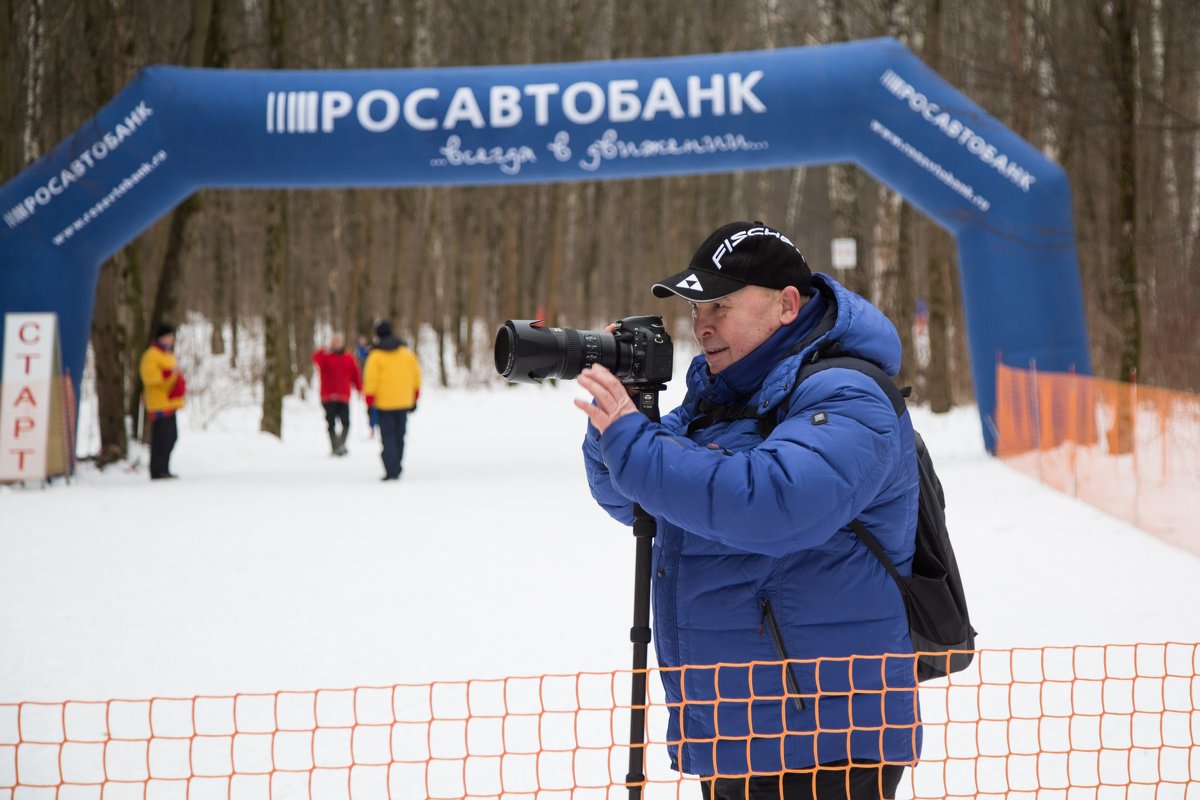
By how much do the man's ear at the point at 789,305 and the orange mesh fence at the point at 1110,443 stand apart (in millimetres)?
6294

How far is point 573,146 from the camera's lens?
11023 mm

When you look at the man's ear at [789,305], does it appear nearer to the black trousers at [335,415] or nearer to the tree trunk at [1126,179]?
the tree trunk at [1126,179]

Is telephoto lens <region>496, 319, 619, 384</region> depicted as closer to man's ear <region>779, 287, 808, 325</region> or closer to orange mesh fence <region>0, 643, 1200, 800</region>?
man's ear <region>779, 287, 808, 325</region>

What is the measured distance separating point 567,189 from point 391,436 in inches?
634

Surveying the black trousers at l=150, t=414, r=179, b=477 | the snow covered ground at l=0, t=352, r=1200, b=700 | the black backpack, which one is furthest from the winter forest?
the black backpack

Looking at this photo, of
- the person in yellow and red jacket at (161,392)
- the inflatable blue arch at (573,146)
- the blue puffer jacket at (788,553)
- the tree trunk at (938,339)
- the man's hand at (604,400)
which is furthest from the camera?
the tree trunk at (938,339)

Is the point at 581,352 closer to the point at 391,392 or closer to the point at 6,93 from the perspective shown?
the point at 391,392

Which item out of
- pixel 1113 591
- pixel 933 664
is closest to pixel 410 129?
pixel 1113 591

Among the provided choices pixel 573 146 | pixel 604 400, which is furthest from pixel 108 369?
pixel 604 400

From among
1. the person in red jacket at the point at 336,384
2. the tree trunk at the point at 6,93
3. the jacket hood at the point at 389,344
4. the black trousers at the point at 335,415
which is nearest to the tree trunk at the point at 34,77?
the tree trunk at the point at 6,93

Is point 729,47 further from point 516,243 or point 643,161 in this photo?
point 643,161

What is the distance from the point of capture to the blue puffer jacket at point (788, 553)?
1931mm

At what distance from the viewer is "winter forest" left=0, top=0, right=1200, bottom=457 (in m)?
12.5

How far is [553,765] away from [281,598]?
3025 millimetres
